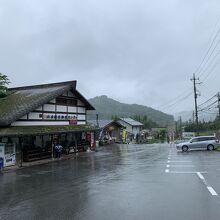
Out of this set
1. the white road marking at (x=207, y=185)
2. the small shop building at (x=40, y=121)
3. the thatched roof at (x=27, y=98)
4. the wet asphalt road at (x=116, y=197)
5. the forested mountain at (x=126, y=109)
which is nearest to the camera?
the wet asphalt road at (x=116, y=197)

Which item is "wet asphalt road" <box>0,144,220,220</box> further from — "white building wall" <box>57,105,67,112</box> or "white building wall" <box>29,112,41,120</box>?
"white building wall" <box>57,105,67,112</box>

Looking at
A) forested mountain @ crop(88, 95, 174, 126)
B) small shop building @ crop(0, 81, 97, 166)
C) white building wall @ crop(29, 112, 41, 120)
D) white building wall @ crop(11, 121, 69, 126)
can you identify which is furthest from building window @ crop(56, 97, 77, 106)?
forested mountain @ crop(88, 95, 174, 126)

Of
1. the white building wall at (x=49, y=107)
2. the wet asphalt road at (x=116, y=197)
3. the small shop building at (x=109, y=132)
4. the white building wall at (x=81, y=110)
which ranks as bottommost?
the wet asphalt road at (x=116, y=197)

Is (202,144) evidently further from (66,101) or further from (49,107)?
(49,107)

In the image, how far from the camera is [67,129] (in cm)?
3378

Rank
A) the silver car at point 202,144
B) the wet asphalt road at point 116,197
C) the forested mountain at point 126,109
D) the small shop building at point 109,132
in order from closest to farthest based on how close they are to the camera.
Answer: the wet asphalt road at point 116,197
the silver car at point 202,144
the small shop building at point 109,132
the forested mountain at point 126,109

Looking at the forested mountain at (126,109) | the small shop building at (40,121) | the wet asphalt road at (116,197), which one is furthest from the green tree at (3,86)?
the forested mountain at (126,109)

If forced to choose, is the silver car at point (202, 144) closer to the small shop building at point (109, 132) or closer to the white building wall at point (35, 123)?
the white building wall at point (35, 123)

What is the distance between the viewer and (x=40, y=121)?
32.3m

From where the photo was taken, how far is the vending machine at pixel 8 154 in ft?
84.4

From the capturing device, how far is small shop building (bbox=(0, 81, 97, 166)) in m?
27.4

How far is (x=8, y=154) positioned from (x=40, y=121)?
248 inches

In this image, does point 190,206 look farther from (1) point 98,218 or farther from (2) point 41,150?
(2) point 41,150

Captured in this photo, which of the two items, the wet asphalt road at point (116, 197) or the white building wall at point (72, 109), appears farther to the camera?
the white building wall at point (72, 109)
